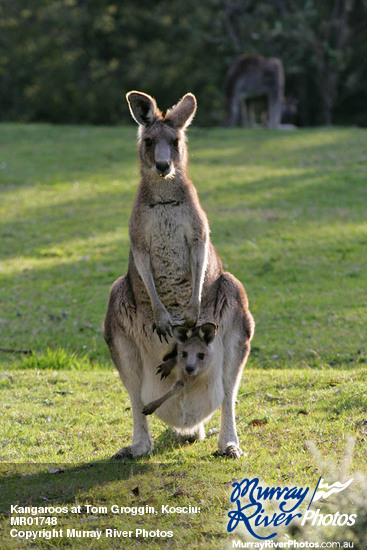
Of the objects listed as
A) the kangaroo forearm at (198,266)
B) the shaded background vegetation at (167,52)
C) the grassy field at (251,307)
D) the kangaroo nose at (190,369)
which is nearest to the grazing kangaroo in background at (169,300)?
the kangaroo forearm at (198,266)

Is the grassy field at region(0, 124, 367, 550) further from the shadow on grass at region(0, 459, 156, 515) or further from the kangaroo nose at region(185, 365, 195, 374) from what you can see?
the kangaroo nose at region(185, 365, 195, 374)

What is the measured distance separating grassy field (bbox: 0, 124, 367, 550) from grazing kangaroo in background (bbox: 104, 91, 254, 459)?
29 centimetres

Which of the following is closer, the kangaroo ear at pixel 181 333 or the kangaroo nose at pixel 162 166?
the kangaroo nose at pixel 162 166

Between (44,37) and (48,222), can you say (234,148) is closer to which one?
(48,222)

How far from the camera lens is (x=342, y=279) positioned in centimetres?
933

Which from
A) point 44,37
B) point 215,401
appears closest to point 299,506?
point 215,401

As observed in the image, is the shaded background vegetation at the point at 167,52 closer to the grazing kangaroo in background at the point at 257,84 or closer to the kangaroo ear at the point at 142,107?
the grazing kangaroo in background at the point at 257,84

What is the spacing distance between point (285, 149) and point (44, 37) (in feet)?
45.9

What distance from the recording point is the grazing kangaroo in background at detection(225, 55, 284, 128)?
19562 mm

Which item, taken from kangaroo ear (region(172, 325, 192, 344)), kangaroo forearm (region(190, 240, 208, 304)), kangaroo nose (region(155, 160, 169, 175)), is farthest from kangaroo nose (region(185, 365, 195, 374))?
kangaroo nose (region(155, 160, 169, 175))

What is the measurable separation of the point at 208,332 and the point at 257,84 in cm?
1643

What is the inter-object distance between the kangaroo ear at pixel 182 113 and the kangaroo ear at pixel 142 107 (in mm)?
96

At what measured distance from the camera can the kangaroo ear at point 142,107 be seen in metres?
4.48

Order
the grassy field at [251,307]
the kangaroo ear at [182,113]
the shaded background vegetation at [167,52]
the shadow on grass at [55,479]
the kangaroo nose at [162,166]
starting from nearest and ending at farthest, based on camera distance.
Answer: the shadow on grass at [55,479] → the grassy field at [251,307] → the kangaroo nose at [162,166] → the kangaroo ear at [182,113] → the shaded background vegetation at [167,52]
